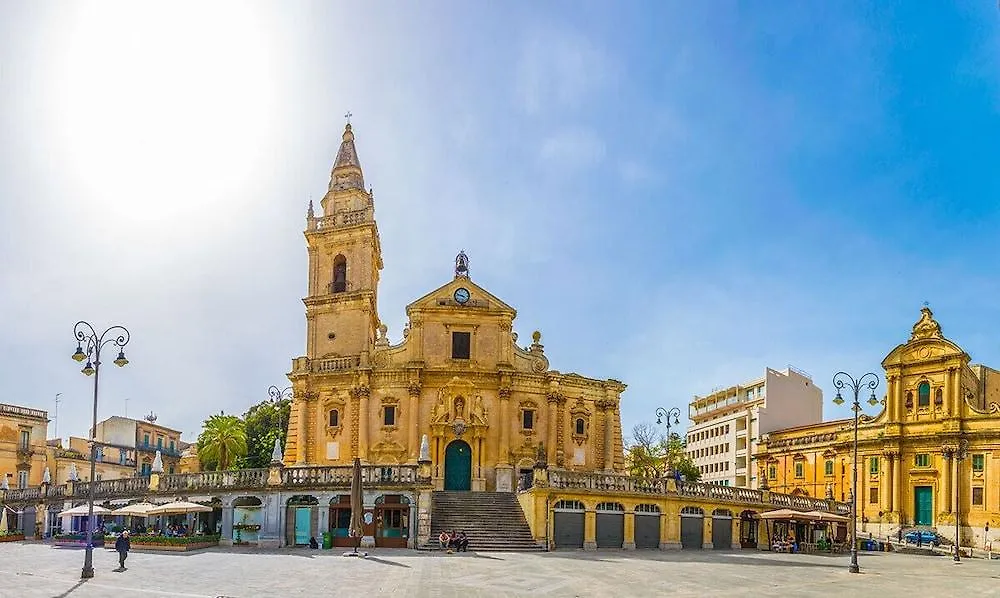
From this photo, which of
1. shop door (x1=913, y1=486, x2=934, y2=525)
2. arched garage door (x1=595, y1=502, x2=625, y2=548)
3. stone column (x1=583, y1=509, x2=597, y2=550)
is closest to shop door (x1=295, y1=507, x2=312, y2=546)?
stone column (x1=583, y1=509, x2=597, y2=550)

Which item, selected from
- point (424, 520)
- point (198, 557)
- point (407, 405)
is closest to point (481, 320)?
point (407, 405)

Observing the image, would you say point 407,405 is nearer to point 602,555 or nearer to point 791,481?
point 602,555

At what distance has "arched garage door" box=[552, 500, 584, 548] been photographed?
42875 mm

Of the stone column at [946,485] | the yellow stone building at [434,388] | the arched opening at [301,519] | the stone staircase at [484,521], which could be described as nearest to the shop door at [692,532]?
the stone staircase at [484,521]

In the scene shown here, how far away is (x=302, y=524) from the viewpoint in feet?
140

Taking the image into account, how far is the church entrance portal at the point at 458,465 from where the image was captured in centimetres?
5638

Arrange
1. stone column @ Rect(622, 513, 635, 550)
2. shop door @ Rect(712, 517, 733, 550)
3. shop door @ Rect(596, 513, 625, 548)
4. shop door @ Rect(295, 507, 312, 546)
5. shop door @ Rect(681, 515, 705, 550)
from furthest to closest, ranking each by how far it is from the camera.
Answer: shop door @ Rect(712, 517, 733, 550), shop door @ Rect(681, 515, 705, 550), stone column @ Rect(622, 513, 635, 550), shop door @ Rect(596, 513, 625, 548), shop door @ Rect(295, 507, 312, 546)

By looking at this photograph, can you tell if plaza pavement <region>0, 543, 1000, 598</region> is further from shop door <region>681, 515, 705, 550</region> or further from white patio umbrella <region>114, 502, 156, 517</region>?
shop door <region>681, 515, 705, 550</region>

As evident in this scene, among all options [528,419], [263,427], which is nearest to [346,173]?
[528,419]

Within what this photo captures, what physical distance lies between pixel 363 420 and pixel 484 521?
15906 millimetres

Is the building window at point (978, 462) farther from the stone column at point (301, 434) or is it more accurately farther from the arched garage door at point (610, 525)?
the stone column at point (301, 434)

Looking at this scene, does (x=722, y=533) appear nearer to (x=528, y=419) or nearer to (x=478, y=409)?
(x=528, y=419)

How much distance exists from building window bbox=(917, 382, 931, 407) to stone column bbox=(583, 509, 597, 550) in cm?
3550

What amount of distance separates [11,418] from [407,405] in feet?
124
